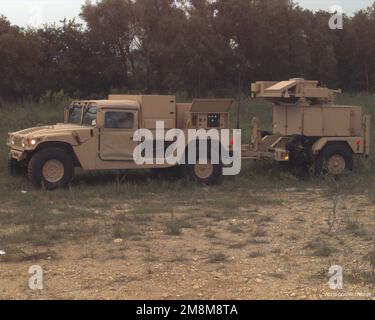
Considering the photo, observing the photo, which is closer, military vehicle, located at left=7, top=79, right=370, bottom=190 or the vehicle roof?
military vehicle, located at left=7, top=79, right=370, bottom=190

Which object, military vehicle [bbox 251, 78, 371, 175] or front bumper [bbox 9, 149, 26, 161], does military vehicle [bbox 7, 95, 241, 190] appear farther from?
military vehicle [bbox 251, 78, 371, 175]

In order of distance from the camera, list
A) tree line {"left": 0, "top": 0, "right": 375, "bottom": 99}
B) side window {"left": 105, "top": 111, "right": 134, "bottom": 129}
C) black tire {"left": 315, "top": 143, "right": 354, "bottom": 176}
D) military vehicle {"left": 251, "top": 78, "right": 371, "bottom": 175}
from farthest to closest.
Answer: tree line {"left": 0, "top": 0, "right": 375, "bottom": 99}
black tire {"left": 315, "top": 143, "right": 354, "bottom": 176}
military vehicle {"left": 251, "top": 78, "right": 371, "bottom": 175}
side window {"left": 105, "top": 111, "right": 134, "bottom": 129}

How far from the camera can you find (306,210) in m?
11.1

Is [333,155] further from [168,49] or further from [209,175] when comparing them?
[168,49]

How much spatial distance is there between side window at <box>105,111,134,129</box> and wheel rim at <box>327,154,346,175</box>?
5124 millimetres

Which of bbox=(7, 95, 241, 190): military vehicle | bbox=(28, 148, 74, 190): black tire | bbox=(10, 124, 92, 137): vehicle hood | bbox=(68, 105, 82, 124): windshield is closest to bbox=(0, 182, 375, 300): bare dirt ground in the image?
bbox=(28, 148, 74, 190): black tire

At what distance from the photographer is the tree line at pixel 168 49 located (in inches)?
1098

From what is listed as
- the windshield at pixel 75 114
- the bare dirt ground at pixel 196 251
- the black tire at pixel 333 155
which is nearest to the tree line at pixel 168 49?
the windshield at pixel 75 114

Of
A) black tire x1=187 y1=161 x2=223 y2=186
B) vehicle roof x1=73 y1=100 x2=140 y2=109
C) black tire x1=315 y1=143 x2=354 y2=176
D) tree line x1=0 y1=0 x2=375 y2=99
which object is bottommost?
black tire x1=187 y1=161 x2=223 y2=186

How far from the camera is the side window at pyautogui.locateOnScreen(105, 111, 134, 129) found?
1332 cm

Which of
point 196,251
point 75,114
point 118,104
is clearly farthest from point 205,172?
point 196,251

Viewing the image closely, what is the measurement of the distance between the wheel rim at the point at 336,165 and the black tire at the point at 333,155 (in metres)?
0.03
